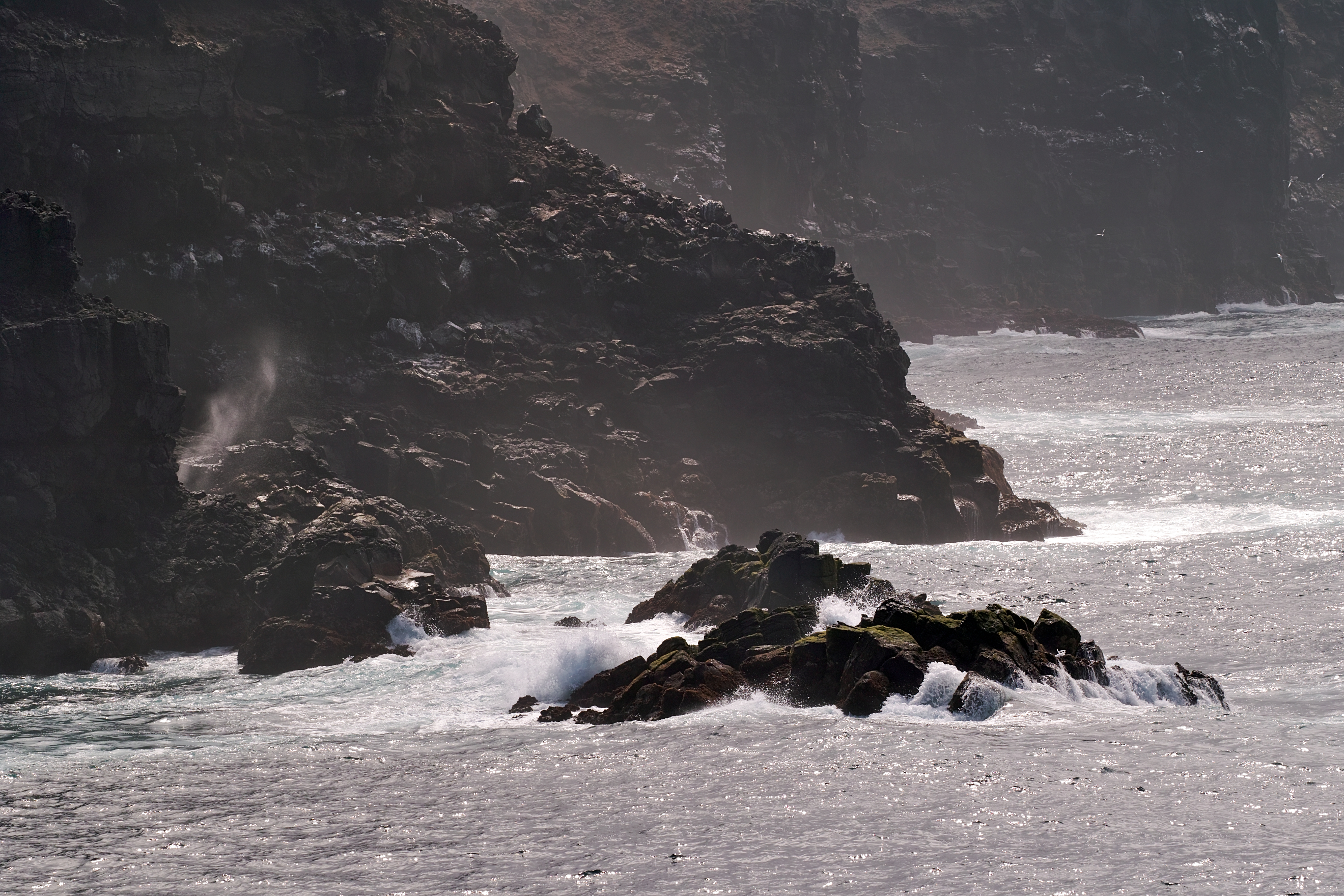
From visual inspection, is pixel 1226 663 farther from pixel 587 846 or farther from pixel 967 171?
pixel 967 171

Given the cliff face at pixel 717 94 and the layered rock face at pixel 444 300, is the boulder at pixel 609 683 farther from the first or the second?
the cliff face at pixel 717 94

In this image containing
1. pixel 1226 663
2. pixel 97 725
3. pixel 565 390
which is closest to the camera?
pixel 97 725

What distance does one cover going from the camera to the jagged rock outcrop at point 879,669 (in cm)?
3209

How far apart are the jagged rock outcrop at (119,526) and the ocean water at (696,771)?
1576 mm

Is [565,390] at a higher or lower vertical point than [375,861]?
higher

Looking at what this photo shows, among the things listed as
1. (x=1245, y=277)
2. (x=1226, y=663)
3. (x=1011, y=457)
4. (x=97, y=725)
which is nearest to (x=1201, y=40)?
(x=1245, y=277)

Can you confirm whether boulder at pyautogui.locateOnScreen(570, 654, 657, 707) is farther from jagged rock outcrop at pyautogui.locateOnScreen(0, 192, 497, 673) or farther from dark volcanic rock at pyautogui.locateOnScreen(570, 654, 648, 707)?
jagged rock outcrop at pyautogui.locateOnScreen(0, 192, 497, 673)

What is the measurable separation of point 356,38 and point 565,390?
20102 mm

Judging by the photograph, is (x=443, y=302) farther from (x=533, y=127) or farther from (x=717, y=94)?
(x=717, y=94)

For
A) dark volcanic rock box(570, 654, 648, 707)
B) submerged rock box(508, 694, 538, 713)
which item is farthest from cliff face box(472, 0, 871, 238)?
submerged rock box(508, 694, 538, 713)

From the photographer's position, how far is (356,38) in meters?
69.1

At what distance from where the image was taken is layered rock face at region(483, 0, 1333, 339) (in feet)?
537

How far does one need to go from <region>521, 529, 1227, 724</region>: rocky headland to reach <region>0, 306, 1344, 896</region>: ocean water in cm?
52

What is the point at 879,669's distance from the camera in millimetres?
32594
